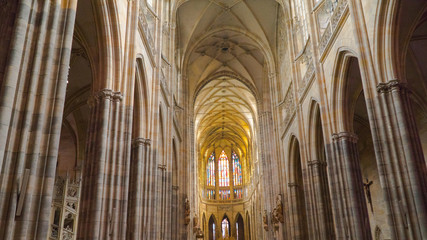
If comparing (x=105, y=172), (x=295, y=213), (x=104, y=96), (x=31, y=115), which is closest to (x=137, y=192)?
(x=105, y=172)

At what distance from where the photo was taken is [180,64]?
2489cm

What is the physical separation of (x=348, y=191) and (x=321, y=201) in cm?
370

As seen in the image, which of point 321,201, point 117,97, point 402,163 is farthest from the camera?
point 321,201

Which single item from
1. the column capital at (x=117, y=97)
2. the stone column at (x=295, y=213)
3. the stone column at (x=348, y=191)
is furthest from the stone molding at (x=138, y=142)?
the stone column at (x=295, y=213)

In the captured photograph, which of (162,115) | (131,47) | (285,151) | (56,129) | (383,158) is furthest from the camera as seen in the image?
(285,151)

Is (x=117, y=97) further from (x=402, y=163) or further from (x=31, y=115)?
(x=402, y=163)

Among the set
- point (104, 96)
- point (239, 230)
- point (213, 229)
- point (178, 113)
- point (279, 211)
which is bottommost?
point (279, 211)

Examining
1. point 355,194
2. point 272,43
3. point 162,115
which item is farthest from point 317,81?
point 272,43

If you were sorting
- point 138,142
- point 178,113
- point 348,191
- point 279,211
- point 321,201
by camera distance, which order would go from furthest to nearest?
point 178,113
point 279,211
point 321,201
point 138,142
point 348,191

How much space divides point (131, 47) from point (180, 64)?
14.4 meters

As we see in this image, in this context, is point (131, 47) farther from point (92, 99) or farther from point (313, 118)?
point (313, 118)

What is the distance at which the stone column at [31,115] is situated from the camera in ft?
15.6

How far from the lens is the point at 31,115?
5.19 meters

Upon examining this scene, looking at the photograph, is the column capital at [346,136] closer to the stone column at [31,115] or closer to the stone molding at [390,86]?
the stone molding at [390,86]
